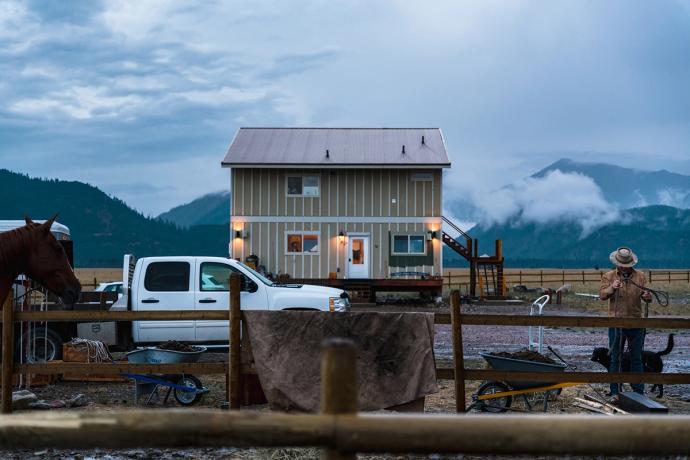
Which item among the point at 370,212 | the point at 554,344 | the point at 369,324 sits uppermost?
the point at 370,212

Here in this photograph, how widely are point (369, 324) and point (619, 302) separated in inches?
189

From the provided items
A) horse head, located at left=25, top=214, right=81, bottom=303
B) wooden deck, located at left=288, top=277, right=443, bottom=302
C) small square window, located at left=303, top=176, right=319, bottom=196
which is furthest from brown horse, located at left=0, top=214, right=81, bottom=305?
small square window, located at left=303, top=176, right=319, bottom=196

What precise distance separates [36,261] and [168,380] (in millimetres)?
2418

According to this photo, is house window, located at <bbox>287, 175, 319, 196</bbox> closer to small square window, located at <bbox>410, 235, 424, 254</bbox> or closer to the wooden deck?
the wooden deck

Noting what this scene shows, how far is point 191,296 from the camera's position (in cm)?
1365

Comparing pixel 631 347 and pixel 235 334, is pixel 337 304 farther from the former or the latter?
pixel 235 334

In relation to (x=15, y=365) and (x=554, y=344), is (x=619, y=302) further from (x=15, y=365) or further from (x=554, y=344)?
(x=554, y=344)

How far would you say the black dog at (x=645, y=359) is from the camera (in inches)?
435

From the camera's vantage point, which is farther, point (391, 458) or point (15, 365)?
point (15, 365)

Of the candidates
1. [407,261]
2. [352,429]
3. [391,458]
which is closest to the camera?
[352,429]

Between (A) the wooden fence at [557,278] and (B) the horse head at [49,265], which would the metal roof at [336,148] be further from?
(B) the horse head at [49,265]

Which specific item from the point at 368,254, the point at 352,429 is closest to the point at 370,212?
the point at 368,254

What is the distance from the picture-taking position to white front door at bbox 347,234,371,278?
117 ft

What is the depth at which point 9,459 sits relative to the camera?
7.73m
